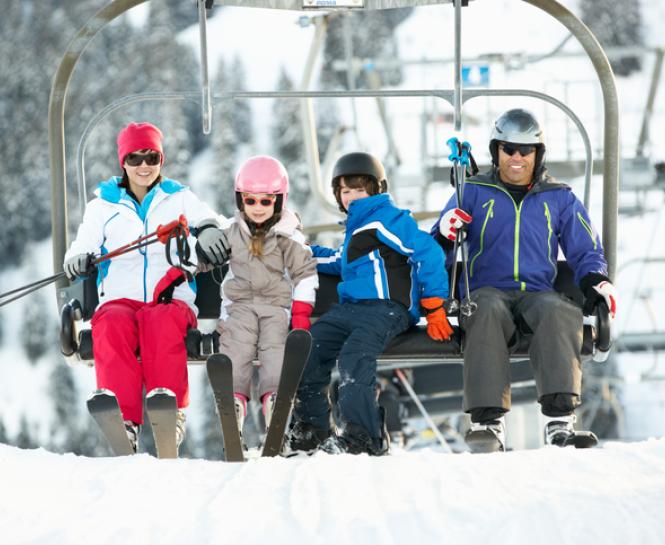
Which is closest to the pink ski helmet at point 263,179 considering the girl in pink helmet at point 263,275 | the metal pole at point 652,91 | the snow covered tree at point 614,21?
the girl in pink helmet at point 263,275

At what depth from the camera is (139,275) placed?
17.9 ft

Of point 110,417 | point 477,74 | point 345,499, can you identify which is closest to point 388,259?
point 110,417

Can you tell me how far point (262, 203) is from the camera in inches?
211

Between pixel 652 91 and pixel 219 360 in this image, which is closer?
pixel 219 360

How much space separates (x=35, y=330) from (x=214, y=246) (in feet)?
197

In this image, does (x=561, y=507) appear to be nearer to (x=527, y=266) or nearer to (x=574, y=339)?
(x=574, y=339)

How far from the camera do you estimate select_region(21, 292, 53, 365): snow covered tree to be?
6303 centimetres

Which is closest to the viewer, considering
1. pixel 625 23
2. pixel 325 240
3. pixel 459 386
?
→ pixel 459 386

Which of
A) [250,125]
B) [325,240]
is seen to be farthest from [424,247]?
[250,125]

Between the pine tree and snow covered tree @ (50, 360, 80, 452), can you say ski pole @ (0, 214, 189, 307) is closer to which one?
snow covered tree @ (50, 360, 80, 452)

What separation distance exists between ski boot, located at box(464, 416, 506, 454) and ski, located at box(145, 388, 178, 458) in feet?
3.47

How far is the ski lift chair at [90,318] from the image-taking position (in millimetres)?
5172

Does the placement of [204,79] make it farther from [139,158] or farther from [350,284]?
[350,284]

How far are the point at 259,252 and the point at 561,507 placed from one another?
7.10 ft
